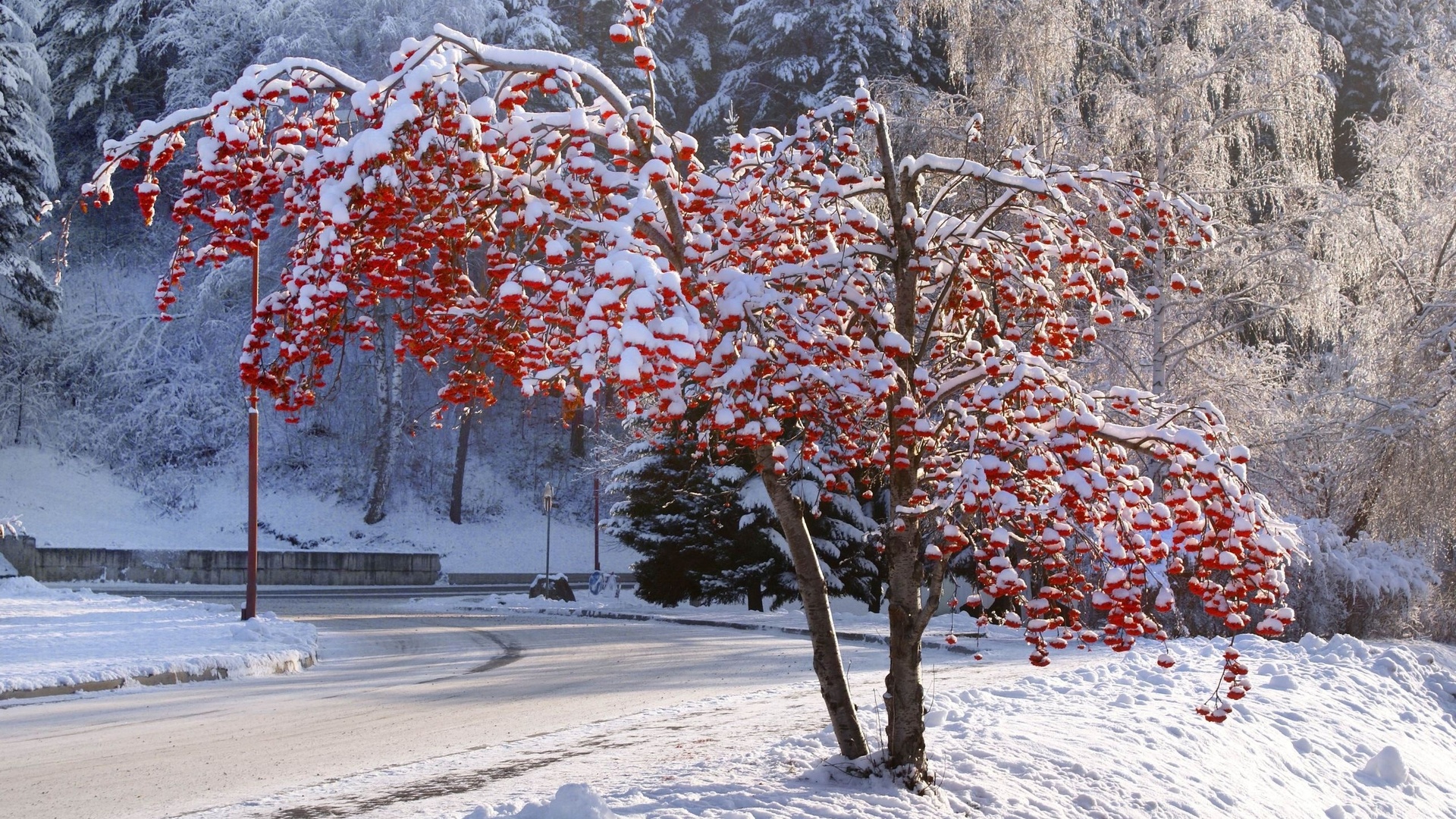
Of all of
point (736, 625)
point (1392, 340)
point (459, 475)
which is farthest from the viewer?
point (459, 475)

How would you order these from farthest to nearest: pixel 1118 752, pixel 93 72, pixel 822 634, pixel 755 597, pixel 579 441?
pixel 579 441
pixel 93 72
pixel 755 597
pixel 1118 752
pixel 822 634

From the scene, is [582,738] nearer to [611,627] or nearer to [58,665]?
[58,665]

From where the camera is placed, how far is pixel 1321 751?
1030 centimetres

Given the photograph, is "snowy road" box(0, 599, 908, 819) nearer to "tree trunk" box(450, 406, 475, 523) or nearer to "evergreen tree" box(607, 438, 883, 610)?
"evergreen tree" box(607, 438, 883, 610)

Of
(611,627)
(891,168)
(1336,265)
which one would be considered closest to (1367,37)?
(1336,265)

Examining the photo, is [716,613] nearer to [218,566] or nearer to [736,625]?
[736,625]

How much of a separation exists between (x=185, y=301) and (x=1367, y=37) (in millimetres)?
43131

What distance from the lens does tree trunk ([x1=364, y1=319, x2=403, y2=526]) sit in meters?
38.5

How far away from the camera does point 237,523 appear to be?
3784cm

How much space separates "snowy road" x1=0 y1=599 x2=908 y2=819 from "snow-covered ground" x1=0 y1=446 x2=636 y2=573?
19.3 m

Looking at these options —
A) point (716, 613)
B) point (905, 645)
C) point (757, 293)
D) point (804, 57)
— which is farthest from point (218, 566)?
point (757, 293)

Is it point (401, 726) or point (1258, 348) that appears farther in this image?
point (1258, 348)

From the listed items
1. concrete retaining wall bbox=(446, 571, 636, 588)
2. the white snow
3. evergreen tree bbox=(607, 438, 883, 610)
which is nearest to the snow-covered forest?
evergreen tree bbox=(607, 438, 883, 610)

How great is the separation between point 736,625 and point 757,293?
1771 centimetres
